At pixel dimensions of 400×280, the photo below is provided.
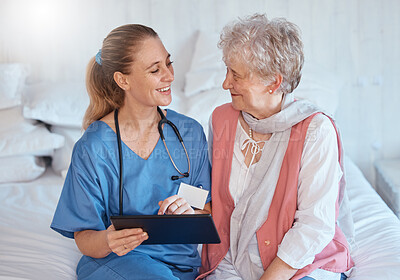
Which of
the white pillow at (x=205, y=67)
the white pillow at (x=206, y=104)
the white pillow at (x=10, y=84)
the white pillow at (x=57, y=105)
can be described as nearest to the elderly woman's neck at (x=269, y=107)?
the white pillow at (x=206, y=104)

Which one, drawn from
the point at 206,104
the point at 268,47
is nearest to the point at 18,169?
the point at 206,104

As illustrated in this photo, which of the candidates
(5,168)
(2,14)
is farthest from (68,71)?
(5,168)

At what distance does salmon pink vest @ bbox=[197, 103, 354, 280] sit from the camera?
1340 mm

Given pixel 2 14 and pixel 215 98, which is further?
pixel 2 14

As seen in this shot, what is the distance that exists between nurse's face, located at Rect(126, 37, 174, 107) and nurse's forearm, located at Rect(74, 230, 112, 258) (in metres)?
0.45

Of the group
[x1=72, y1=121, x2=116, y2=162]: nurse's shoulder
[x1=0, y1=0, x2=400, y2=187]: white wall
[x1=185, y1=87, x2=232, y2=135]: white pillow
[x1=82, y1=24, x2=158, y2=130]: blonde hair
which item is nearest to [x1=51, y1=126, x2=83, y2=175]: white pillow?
[x1=0, y1=0, x2=400, y2=187]: white wall

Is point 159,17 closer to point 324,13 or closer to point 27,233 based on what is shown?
point 324,13

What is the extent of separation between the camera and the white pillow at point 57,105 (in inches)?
96.0

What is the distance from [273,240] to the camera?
136 cm

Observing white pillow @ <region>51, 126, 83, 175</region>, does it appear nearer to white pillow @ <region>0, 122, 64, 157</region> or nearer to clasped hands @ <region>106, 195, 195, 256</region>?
white pillow @ <region>0, 122, 64, 157</region>

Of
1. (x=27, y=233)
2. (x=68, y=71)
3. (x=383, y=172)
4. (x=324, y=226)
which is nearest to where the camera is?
(x=324, y=226)

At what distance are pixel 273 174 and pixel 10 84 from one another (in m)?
1.74

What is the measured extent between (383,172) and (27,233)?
1993mm

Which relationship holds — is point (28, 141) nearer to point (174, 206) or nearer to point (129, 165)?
point (129, 165)
